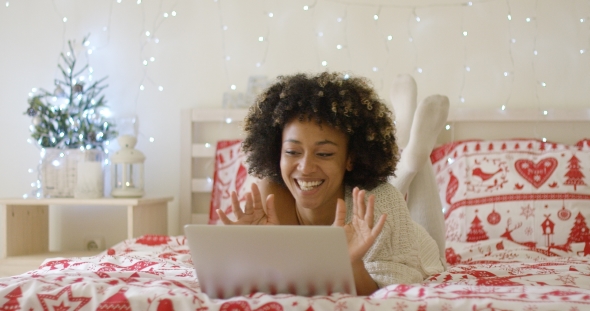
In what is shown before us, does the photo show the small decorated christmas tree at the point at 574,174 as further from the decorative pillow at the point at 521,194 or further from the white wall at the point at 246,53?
the white wall at the point at 246,53

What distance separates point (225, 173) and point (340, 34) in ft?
2.53

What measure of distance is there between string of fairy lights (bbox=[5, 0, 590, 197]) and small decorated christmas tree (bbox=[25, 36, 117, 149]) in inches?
5.0

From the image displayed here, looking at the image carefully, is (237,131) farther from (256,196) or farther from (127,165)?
(256,196)

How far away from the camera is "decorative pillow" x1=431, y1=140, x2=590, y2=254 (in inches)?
84.0

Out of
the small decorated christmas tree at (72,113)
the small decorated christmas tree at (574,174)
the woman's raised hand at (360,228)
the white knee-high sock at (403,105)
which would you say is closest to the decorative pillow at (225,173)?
the small decorated christmas tree at (72,113)

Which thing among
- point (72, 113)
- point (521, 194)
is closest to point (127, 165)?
point (72, 113)

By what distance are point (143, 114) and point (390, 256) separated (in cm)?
193

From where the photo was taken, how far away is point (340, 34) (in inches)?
109

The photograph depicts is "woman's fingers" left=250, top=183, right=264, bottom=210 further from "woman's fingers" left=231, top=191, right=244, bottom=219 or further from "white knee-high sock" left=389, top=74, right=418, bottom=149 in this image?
"white knee-high sock" left=389, top=74, right=418, bottom=149

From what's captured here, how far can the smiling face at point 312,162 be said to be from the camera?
1275mm

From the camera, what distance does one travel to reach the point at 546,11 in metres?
2.61

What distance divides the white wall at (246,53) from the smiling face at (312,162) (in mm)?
1438

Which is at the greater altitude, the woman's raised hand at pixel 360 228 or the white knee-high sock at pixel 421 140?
the white knee-high sock at pixel 421 140

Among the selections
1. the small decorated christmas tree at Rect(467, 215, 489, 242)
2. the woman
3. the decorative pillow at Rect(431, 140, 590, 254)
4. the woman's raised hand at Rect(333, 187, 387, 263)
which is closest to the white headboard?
the decorative pillow at Rect(431, 140, 590, 254)
